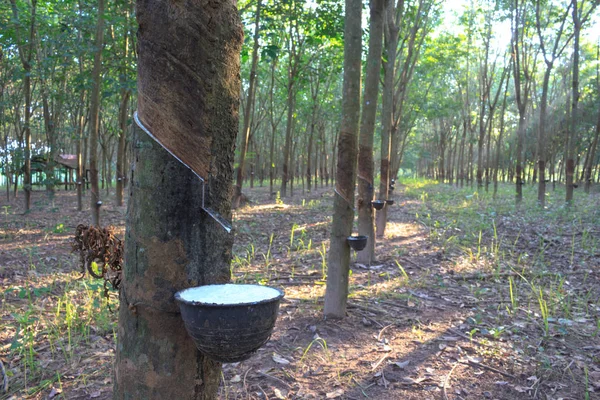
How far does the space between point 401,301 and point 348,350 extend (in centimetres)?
135

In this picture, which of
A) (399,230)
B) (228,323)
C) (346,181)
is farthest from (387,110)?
(228,323)

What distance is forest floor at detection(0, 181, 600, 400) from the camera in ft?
9.30

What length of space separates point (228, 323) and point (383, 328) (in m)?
2.88

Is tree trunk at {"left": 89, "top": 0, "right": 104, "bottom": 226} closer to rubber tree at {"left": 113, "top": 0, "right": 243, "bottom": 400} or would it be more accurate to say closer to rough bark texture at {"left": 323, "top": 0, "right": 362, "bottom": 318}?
rough bark texture at {"left": 323, "top": 0, "right": 362, "bottom": 318}

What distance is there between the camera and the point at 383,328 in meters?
3.80

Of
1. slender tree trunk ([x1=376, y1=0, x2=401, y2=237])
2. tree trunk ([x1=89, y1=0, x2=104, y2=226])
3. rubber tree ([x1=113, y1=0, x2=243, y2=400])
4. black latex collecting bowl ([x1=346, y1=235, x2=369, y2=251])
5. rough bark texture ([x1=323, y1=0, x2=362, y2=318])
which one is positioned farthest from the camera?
slender tree trunk ([x1=376, y1=0, x2=401, y2=237])

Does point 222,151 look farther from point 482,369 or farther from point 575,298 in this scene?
point 575,298

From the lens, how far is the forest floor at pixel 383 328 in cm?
284

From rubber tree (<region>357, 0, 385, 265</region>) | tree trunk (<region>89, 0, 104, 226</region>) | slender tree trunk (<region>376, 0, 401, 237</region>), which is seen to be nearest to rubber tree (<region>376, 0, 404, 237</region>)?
slender tree trunk (<region>376, 0, 401, 237</region>)

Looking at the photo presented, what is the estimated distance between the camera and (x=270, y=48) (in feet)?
23.0

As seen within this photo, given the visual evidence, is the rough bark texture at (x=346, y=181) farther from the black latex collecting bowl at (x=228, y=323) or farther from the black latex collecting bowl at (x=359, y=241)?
the black latex collecting bowl at (x=228, y=323)

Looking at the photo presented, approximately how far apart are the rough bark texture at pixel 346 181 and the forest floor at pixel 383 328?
27 cm

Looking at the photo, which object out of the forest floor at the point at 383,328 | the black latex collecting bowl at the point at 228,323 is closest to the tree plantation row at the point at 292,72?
the forest floor at the point at 383,328

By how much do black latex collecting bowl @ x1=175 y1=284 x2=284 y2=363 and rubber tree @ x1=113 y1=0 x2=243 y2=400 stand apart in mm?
136
